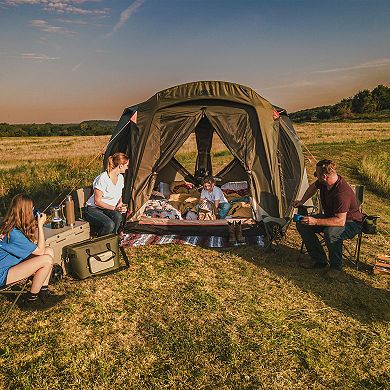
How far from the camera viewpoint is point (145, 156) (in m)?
7.05

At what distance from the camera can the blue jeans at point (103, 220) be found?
592 cm

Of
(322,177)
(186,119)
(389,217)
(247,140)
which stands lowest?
(389,217)

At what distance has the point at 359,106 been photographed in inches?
2712

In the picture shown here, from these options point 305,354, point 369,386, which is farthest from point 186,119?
point 369,386

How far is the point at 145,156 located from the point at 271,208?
95.9 inches

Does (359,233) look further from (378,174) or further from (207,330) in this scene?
(378,174)

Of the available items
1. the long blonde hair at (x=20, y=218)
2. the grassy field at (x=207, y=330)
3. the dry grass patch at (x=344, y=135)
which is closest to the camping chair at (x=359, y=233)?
the grassy field at (x=207, y=330)

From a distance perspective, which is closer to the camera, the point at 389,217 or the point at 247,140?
the point at 247,140

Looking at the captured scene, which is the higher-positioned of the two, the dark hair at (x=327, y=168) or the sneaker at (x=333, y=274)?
the dark hair at (x=327, y=168)

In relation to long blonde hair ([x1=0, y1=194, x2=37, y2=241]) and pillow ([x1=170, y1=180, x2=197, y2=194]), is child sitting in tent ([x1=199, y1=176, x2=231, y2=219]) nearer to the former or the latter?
pillow ([x1=170, y1=180, x2=197, y2=194])

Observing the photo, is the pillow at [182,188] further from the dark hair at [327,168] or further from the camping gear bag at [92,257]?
the dark hair at [327,168]

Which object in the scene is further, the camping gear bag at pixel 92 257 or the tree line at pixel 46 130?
the tree line at pixel 46 130

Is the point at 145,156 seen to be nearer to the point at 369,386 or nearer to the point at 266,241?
the point at 266,241

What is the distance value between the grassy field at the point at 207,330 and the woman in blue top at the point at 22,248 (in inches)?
18.4
